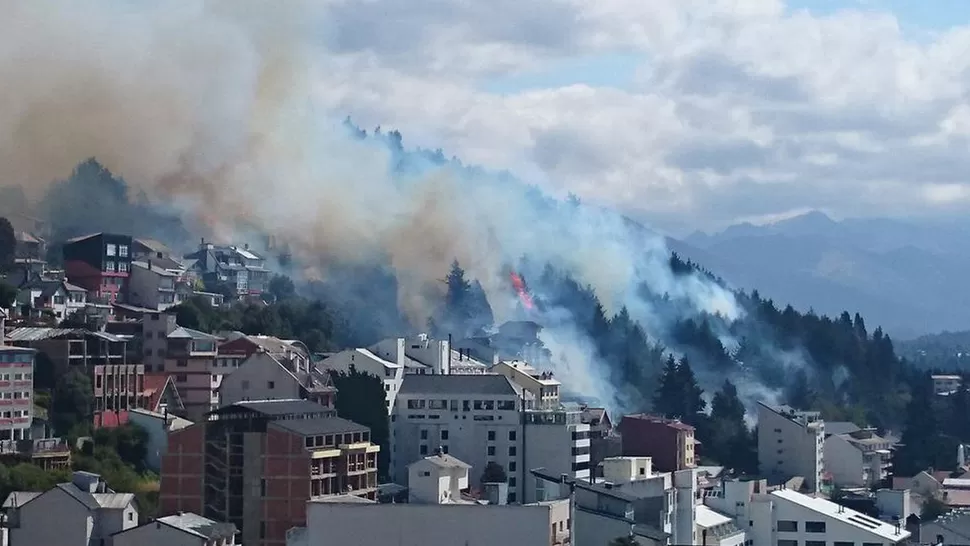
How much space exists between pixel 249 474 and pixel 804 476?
2531 centimetres

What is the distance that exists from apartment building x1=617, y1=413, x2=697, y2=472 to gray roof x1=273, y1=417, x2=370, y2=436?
41.6 feet

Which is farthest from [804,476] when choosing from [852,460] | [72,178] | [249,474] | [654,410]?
[72,178]

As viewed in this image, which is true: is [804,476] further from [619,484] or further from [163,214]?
[163,214]

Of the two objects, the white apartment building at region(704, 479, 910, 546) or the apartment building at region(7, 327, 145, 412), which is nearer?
the white apartment building at region(704, 479, 910, 546)

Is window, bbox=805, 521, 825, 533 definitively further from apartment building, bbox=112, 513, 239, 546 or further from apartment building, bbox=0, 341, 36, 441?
apartment building, bbox=0, 341, 36, 441

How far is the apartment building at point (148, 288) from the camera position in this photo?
67.7 m

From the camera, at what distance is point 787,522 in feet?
175

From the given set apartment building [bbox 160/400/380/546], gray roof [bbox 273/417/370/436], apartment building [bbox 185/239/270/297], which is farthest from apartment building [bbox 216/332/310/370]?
apartment building [bbox 185/239/270/297]

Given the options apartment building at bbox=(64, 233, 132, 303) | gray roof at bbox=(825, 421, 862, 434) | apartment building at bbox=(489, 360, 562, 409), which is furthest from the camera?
gray roof at bbox=(825, 421, 862, 434)

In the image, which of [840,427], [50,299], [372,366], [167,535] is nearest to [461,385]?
[372,366]

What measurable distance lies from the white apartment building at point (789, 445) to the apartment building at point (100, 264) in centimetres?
2210

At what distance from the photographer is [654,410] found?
74688 millimetres

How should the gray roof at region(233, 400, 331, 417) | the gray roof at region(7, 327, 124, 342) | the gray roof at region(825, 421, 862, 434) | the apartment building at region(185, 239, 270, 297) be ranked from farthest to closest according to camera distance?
the apartment building at region(185, 239, 270, 297)
the gray roof at region(825, 421, 862, 434)
the gray roof at region(7, 327, 124, 342)
the gray roof at region(233, 400, 331, 417)

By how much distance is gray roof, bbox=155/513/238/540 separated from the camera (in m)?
42.7
